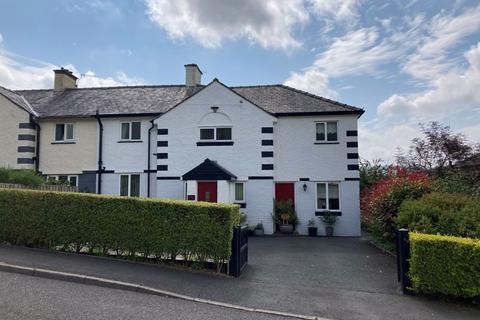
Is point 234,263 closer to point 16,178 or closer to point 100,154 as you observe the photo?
point 16,178

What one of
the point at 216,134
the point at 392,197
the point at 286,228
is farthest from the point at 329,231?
the point at 216,134

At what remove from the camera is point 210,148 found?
698 inches

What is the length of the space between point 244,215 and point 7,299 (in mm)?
11560

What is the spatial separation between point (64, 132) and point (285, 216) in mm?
12459

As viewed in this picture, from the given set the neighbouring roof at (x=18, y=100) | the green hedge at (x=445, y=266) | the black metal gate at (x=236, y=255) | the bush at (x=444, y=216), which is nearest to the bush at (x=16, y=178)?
the neighbouring roof at (x=18, y=100)

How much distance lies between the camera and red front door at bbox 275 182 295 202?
1748cm

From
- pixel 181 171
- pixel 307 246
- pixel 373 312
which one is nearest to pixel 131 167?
pixel 181 171

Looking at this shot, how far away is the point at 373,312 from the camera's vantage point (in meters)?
6.46

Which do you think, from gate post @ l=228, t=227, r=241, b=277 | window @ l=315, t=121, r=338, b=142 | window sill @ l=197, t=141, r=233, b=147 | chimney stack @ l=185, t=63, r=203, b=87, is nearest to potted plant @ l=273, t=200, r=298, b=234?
window @ l=315, t=121, r=338, b=142

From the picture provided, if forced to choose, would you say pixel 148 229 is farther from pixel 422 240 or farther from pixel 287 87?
pixel 287 87

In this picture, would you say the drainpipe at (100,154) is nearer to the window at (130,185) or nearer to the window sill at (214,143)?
the window at (130,185)

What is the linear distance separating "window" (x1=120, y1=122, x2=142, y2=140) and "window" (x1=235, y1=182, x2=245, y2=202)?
19.1 feet

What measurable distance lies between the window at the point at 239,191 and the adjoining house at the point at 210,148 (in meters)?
0.05

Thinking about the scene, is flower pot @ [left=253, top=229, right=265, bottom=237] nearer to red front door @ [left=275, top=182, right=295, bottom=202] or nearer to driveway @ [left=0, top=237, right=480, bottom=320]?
red front door @ [left=275, top=182, right=295, bottom=202]
